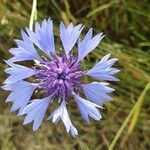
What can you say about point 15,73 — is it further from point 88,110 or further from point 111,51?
point 111,51

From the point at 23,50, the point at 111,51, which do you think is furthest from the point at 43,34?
the point at 111,51

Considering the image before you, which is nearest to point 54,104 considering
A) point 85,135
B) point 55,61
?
point 85,135

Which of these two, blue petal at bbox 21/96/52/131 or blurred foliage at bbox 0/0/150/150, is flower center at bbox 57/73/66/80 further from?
blurred foliage at bbox 0/0/150/150

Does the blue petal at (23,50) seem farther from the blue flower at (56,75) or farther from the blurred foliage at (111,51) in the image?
the blurred foliage at (111,51)

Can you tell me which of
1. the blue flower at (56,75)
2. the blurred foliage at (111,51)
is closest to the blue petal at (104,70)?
the blue flower at (56,75)

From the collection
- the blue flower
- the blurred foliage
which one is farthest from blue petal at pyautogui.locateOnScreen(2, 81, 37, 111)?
the blurred foliage

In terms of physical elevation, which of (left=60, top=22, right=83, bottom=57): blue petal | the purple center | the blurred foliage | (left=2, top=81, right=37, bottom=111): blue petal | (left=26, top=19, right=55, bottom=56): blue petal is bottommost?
the blurred foliage

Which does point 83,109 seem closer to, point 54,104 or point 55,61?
point 55,61
